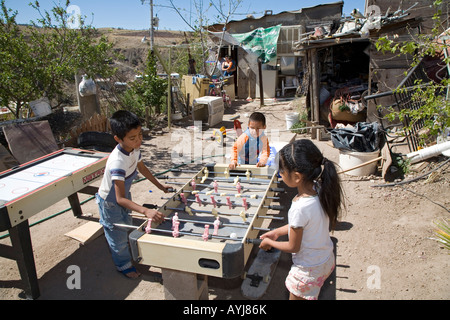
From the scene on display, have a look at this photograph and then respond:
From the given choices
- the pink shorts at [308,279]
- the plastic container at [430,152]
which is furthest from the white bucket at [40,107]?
the plastic container at [430,152]

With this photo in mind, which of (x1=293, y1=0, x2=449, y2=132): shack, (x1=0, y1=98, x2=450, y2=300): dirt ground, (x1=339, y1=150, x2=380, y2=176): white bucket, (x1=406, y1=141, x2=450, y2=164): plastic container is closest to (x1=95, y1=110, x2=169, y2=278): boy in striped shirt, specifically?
(x1=0, y1=98, x2=450, y2=300): dirt ground

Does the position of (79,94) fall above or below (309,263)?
above

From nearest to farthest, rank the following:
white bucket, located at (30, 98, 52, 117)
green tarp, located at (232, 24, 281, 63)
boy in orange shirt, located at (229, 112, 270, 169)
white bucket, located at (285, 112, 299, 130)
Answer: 1. boy in orange shirt, located at (229, 112, 270, 169)
2. white bucket, located at (30, 98, 52, 117)
3. white bucket, located at (285, 112, 299, 130)
4. green tarp, located at (232, 24, 281, 63)

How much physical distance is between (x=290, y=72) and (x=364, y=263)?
13.2 metres

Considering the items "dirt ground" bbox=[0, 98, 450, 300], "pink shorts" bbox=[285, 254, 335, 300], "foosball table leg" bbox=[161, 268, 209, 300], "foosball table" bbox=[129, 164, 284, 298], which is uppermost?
"foosball table" bbox=[129, 164, 284, 298]

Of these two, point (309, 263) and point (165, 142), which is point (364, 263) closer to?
point (309, 263)

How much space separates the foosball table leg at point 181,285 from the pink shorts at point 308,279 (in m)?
0.76

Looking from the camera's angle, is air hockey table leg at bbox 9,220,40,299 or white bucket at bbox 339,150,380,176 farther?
white bucket at bbox 339,150,380,176

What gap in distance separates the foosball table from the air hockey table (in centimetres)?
118

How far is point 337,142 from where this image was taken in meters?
5.84

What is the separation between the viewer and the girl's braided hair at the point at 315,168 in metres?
2.08

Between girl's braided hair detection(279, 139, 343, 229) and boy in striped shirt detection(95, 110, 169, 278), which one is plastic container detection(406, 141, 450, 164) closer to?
girl's braided hair detection(279, 139, 343, 229)

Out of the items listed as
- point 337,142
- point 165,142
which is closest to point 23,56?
point 165,142

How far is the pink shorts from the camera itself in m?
2.24
